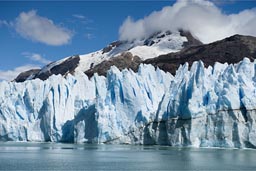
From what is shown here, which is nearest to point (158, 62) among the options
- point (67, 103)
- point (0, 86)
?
point (0, 86)

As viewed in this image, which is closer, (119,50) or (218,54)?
(218,54)

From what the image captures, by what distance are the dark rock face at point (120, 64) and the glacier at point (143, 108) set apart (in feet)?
126

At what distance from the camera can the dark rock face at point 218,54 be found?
93.9 meters

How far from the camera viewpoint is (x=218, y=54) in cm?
9600

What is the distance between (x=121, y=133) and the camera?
41.3 m

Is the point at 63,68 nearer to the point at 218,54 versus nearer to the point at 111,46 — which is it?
the point at 111,46

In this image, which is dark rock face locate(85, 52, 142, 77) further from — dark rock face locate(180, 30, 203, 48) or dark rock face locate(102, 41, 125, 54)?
dark rock face locate(102, 41, 125, 54)

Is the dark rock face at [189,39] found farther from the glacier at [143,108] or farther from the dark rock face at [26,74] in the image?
the glacier at [143,108]

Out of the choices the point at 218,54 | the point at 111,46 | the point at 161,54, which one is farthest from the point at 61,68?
the point at 218,54

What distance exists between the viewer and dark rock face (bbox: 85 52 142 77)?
98.3 m

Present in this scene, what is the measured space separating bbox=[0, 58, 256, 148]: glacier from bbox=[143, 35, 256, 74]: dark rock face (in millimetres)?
41582

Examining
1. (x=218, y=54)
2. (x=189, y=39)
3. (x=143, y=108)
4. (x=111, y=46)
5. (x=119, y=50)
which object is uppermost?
(x=111, y=46)

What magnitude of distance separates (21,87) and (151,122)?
2498 centimetres

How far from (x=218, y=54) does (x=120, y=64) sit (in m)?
20.4
